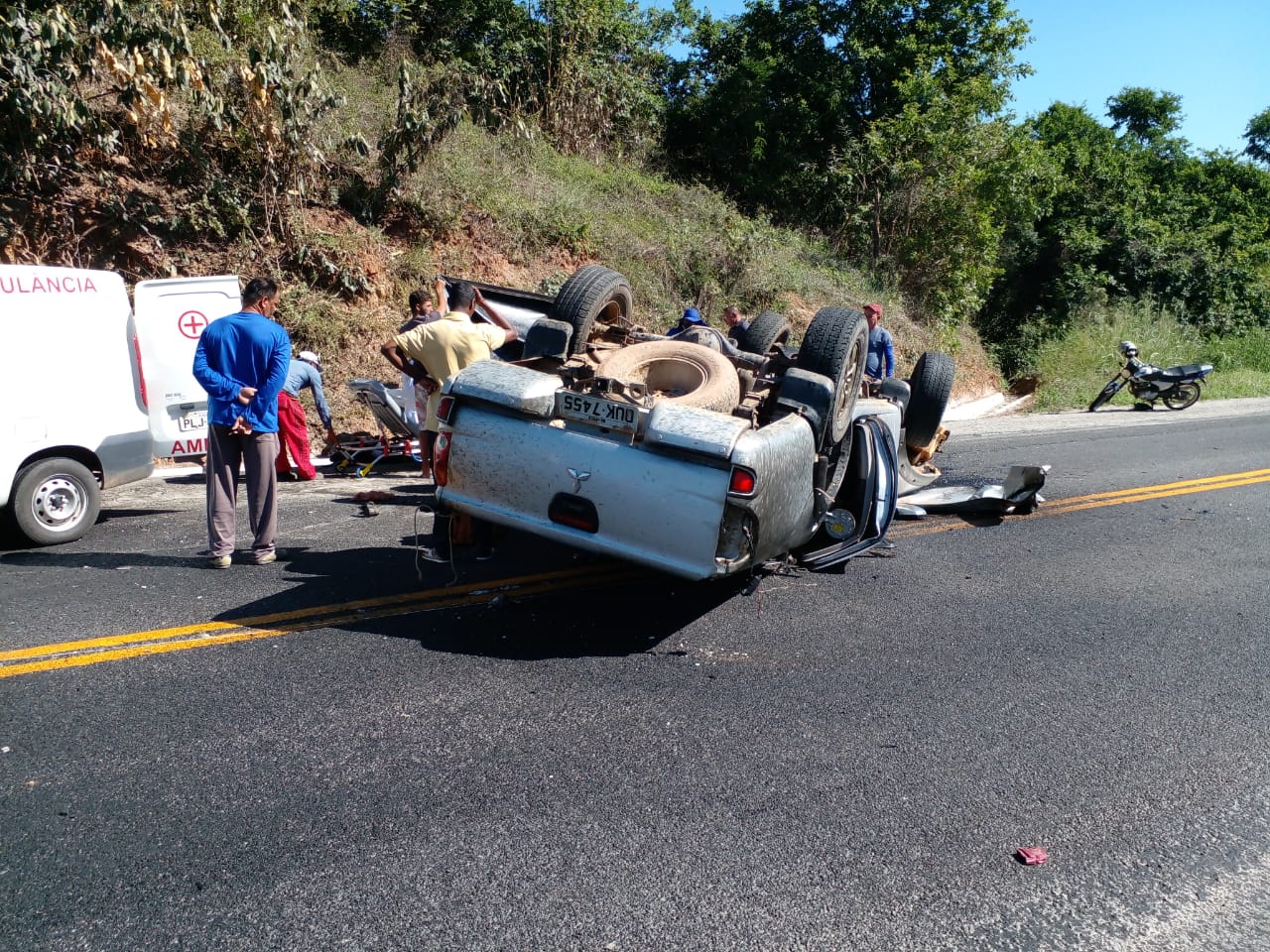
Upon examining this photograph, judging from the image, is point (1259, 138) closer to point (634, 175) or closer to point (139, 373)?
point (634, 175)

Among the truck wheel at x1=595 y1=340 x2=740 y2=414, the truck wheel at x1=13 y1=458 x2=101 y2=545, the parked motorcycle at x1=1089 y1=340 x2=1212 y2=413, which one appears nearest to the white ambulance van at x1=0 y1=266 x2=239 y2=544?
the truck wheel at x1=13 y1=458 x2=101 y2=545

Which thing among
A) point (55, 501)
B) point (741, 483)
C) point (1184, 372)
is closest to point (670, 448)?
point (741, 483)

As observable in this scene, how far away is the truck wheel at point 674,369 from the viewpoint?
5.49 m

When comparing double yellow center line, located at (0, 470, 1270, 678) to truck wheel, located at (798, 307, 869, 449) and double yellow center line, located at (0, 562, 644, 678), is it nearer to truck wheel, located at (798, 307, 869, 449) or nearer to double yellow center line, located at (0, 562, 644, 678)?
double yellow center line, located at (0, 562, 644, 678)

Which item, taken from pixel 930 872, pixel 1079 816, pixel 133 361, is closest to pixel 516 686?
pixel 930 872

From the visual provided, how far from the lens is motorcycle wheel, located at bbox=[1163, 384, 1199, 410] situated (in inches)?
763

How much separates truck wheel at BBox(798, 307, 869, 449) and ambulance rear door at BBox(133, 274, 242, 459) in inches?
198

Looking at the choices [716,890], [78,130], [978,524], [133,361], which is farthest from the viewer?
[78,130]

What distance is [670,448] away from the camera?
4.63 m

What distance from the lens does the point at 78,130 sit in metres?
11.3

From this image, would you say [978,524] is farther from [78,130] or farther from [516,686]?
[78,130]

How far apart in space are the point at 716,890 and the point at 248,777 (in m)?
1.78

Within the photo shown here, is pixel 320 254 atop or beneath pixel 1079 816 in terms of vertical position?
atop

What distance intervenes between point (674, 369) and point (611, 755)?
264 cm
